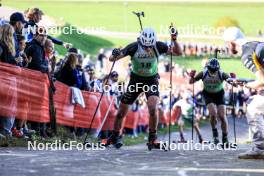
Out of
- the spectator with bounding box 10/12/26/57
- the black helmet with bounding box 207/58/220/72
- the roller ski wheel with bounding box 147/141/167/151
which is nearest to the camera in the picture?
the roller ski wheel with bounding box 147/141/167/151

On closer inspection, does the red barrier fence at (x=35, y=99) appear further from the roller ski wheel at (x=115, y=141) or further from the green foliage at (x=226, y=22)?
the green foliage at (x=226, y=22)

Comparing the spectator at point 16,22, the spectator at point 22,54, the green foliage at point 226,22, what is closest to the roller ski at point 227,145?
the spectator at point 22,54

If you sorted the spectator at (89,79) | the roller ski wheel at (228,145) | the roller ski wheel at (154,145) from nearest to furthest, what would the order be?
the roller ski wheel at (154,145) < the roller ski wheel at (228,145) < the spectator at (89,79)

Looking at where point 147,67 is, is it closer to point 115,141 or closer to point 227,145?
point 115,141

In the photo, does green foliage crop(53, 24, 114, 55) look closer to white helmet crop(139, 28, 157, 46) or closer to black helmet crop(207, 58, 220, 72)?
black helmet crop(207, 58, 220, 72)

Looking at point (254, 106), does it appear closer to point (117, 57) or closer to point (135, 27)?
point (117, 57)

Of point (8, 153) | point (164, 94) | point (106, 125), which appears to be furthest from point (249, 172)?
point (164, 94)

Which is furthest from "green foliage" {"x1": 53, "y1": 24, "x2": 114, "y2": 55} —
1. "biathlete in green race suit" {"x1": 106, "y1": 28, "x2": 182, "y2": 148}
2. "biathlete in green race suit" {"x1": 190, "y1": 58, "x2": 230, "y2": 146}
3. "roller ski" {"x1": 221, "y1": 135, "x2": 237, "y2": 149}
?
"biathlete in green race suit" {"x1": 106, "y1": 28, "x2": 182, "y2": 148}

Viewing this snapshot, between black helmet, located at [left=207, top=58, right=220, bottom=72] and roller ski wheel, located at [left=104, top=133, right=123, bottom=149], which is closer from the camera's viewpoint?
roller ski wheel, located at [left=104, top=133, right=123, bottom=149]

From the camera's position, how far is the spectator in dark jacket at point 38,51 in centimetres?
1593

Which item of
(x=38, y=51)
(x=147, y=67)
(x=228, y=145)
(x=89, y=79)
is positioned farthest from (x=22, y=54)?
(x=89, y=79)

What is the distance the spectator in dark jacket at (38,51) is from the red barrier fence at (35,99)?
0.57ft

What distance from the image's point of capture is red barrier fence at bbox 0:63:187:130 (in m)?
14.9

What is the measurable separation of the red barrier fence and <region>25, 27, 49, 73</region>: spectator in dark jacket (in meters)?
0.17
